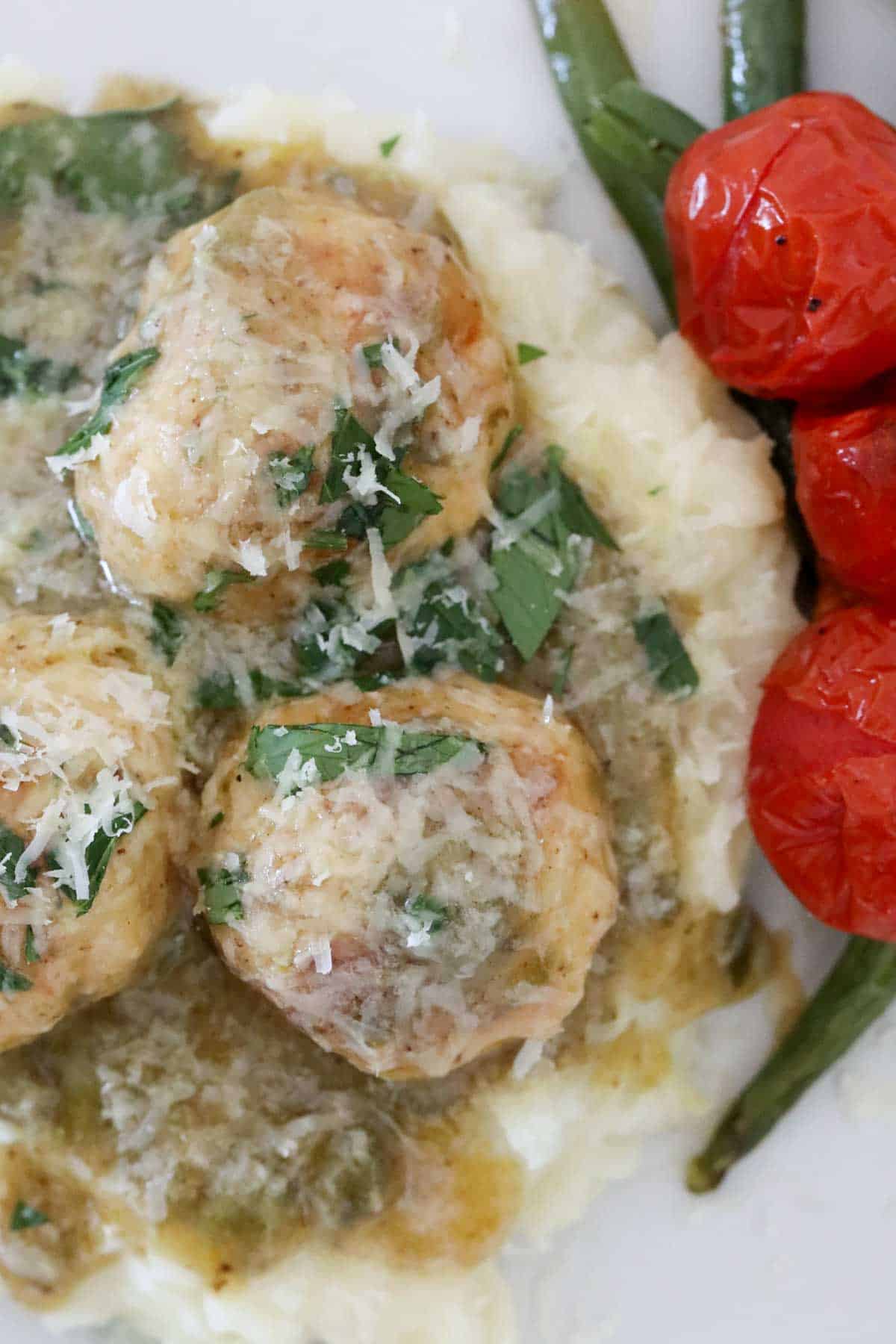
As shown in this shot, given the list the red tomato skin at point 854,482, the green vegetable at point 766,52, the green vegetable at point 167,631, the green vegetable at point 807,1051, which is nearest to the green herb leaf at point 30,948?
the green vegetable at point 167,631

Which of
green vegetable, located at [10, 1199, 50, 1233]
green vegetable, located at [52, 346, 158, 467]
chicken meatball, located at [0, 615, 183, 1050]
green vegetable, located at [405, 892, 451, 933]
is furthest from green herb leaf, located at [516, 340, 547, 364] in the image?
green vegetable, located at [10, 1199, 50, 1233]

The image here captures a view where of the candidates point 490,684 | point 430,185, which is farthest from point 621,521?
point 430,185

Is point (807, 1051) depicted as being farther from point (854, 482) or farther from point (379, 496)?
point (379, 496)

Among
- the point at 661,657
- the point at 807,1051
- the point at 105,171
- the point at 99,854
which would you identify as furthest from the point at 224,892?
the point at 105,171

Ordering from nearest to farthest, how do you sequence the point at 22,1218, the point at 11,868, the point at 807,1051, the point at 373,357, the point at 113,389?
the point at 11,868, the point at 373,357, the point at 113,389, the point at 22,1218, the point at 807,1051

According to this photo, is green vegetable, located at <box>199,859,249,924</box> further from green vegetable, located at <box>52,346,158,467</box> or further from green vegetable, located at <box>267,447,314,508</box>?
green vegetable, located at <box>52,346,158,467</box>

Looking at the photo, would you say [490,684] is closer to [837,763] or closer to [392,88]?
[837,763]
